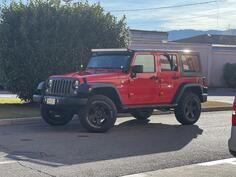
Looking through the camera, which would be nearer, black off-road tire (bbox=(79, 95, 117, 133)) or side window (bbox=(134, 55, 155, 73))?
black off-road tire (bbox=(79, 95, 117, 133))

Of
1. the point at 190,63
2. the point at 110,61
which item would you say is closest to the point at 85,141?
the point at 110,61

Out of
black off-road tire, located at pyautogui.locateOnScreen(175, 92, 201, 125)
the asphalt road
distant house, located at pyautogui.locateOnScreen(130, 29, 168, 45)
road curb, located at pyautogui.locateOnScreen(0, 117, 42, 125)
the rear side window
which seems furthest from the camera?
distant house, located at pyautogui.locateOnScreen(130, 29, 168, 45)

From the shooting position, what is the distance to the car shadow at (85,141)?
9016mm

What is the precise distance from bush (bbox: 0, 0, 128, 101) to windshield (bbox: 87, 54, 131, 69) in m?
3.39

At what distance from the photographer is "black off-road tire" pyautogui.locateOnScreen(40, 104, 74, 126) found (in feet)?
42.8

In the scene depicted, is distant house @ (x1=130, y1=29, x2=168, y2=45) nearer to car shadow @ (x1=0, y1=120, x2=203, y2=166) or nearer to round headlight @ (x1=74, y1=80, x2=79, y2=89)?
car shadow @ (x1=0, y1=120, x2=203, y2=166)

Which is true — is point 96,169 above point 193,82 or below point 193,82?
below

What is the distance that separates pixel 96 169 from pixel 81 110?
4.08m

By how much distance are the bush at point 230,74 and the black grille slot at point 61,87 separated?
86.8ft

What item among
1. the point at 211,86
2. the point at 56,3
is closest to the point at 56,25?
the point at 56,3

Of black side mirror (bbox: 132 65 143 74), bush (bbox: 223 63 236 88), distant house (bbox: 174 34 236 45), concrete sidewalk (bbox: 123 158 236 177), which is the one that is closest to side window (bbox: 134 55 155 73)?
black side mirror (bbox: 132 65 143 74)

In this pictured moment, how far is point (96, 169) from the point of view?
7938 mm

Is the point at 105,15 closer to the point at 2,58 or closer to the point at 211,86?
the point at 2,58

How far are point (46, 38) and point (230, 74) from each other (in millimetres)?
23089
